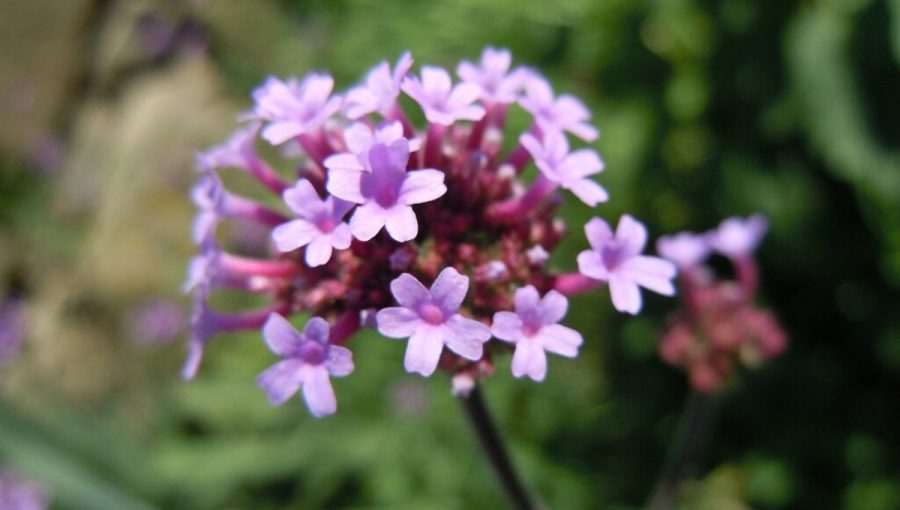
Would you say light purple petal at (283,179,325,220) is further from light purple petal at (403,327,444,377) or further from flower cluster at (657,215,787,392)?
flower cluster at (657,215,787,392)

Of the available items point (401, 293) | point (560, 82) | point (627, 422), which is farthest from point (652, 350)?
point (401, 293)

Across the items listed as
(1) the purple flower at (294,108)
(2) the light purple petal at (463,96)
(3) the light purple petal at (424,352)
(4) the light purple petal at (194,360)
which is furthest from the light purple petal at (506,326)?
(4) the light purple petal at (194,360)

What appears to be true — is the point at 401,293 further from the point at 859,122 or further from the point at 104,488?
the point at 104,488

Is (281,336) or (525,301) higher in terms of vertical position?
(281,336)

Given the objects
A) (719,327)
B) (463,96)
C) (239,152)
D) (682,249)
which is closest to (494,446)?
(463,96)

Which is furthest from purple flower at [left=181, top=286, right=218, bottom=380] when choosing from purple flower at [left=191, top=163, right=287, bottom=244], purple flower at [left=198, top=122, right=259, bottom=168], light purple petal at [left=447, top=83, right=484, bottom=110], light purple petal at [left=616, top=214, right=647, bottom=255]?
light purple petal at [left=616, top=214, right=647, bottom=255]

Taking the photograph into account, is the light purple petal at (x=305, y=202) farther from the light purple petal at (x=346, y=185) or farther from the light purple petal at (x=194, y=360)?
the light purple petal at (x=194, y=360)

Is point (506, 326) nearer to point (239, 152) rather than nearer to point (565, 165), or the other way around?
point (565, 165)
